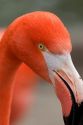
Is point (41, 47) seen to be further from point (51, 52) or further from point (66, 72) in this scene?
point (66, 72)

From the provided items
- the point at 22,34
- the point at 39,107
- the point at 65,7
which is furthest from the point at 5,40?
the point at 65,7

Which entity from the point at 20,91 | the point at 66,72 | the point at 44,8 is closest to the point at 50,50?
the point at 66,72

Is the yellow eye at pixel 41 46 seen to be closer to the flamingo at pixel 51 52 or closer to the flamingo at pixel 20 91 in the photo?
the flamingo at pixel 51 52

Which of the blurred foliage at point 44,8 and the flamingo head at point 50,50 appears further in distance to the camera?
the blurred foliage at point 44,8

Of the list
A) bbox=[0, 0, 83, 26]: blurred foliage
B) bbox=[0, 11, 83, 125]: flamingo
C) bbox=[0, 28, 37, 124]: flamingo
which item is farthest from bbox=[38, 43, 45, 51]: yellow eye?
bbox=[0, 0, 83, 26]: blurred foliage

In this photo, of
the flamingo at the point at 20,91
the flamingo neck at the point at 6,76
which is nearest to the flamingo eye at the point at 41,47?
the flamingo neck at the point at 6,76

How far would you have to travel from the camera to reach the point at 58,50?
8.27ft

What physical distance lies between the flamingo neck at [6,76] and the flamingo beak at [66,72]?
246mm

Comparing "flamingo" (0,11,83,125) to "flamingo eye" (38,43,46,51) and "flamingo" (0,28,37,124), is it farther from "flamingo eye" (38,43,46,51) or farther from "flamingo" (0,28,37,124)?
"flamingo" (0,28,37,124)

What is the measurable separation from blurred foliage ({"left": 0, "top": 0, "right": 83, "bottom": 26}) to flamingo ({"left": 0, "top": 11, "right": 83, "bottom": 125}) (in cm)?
517

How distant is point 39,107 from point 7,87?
3009mm

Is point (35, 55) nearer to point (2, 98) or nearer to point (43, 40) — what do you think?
point (43, 40)

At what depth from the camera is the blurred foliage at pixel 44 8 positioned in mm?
8026

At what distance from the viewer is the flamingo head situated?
2.53m
